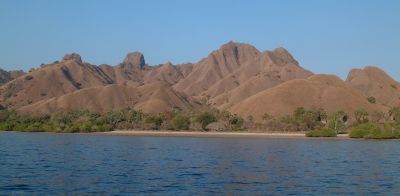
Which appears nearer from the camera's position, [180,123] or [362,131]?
[362,131]

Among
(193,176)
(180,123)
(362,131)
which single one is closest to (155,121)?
(180,123)

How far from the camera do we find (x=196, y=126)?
19938 cm

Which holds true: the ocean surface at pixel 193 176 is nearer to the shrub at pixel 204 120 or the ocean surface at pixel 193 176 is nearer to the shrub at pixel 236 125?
the shrub at pixel 236 125

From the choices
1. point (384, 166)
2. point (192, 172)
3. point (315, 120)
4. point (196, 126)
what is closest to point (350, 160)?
point (384, 166)

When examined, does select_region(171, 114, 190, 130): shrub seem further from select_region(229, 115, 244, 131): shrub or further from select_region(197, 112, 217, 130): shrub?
select_region(229, 115, 244, 131): shrub

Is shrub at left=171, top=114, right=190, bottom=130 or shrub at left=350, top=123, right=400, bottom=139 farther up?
shrub at left=171, top=114, right=190, bottom=130

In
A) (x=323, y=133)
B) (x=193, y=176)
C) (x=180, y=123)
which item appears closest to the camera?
(x=193, y=176)

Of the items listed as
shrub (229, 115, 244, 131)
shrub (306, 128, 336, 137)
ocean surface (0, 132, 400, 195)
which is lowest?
ocean surface (0, 132, 400, 195)

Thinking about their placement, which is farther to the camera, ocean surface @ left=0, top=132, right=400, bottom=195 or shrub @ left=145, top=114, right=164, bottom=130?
shrub @ left=145, top=114, right=164, bottom=130

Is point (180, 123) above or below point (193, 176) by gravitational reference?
above

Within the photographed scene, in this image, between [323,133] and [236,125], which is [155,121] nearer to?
[236,125]

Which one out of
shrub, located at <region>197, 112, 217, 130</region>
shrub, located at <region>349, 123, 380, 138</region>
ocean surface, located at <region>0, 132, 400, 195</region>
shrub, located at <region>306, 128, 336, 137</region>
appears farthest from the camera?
shrub, located at <region>197, 112, 217, 130</region>

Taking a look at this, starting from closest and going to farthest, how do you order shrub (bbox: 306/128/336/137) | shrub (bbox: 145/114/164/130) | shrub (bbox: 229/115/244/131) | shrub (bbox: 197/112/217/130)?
1. shrub (bbox: 306/128/336/137)
2. shrub (bbox: 229/115/244/131)
3. shrub (bbox: 197/112/217/130)
4. shrub (bbox: 145/114/164/130)

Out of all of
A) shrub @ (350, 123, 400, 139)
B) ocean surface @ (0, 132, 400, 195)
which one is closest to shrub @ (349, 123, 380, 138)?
shrub @ (350, 123, 400, 139)
